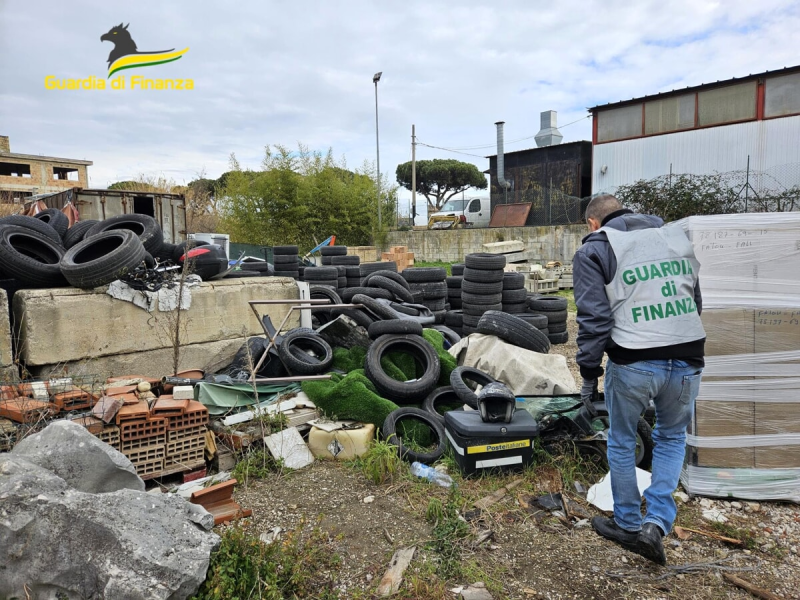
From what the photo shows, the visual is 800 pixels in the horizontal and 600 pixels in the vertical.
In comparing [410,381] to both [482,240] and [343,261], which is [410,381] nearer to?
[343,261]

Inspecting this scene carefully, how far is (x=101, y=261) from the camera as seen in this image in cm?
561

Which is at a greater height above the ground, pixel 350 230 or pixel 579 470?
pixel 350 230

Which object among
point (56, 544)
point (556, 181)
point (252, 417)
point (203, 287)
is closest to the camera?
point (56, 544)

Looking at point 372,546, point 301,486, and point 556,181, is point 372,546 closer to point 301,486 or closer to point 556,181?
point 301,486

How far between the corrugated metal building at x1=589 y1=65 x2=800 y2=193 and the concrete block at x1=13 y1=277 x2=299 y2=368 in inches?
649

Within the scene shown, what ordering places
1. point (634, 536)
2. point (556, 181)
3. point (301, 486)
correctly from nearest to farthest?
point (634, 536) → point (301, 486) → point (556, 181)

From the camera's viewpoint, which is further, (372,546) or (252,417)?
(252,417)

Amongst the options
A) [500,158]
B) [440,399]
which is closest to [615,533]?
[440,399]

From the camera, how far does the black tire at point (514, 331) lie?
6109 millimetres

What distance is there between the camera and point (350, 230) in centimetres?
2298

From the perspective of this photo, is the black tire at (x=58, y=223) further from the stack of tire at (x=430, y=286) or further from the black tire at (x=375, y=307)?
the stack of tire at (x=430, y=286)

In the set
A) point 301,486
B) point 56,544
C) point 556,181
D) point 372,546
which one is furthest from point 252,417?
point 556,181

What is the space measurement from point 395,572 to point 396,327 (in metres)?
3.15

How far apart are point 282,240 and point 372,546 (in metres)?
20.4
